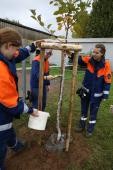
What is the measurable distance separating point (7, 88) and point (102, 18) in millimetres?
19844

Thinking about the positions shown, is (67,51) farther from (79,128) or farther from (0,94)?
(79,128)

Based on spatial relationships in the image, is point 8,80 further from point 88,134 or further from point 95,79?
point 88,134

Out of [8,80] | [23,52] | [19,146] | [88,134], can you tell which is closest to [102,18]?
[88,134]

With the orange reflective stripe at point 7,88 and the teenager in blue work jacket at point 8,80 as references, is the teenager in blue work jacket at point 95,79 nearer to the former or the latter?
the teenager in blue work jacket at point 8,80

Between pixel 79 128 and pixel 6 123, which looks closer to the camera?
pixel 6 123

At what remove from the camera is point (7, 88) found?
3.40m

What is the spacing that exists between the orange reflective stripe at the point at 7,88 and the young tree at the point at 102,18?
19.5 m

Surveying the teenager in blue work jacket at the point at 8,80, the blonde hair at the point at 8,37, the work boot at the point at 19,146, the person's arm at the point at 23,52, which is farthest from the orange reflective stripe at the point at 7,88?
the work boot at the point at 19,146

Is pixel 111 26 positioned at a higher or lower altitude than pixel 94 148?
Answer: higher

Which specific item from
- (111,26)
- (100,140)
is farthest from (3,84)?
(111,26)

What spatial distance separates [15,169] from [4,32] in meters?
1.92

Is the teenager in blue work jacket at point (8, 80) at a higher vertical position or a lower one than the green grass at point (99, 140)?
higher

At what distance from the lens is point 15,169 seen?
14.3ft

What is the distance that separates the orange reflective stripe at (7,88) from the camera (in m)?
3.37
